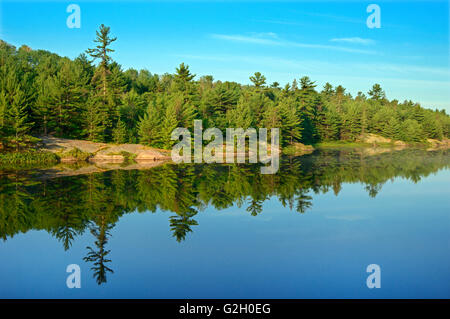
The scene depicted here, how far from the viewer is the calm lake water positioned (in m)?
11.5

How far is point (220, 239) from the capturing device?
16.1 m

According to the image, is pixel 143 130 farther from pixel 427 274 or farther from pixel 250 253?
pixel 427 274

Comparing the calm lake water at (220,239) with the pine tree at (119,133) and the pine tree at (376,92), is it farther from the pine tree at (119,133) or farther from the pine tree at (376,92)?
the pine tree at (376,92)

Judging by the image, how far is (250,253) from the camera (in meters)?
14.3

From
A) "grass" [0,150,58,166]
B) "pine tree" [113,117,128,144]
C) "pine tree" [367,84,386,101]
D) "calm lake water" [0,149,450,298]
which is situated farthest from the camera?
"pine tree" [367,84,386,101]

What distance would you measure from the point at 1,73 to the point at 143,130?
19060 millimetres

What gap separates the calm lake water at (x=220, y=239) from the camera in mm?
11508

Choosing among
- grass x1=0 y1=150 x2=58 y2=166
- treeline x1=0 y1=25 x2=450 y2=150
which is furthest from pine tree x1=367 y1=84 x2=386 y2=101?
grass x1=0 y1=150 x2=58 y2=166

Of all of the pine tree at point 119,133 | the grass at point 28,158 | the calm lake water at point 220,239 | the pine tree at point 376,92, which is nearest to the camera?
the calm lake water at point 220,239

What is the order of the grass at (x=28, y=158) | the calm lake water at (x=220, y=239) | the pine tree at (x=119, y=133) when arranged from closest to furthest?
the calm lake water at (x=220, y=239)
the grass at (x=28, y=158)
the pine tree at (x=119, y=133)

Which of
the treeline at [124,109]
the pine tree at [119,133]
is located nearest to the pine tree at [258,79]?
the treeline at [124,109]

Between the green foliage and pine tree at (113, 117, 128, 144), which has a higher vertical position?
pine tree at (113, 117, 128, 144)

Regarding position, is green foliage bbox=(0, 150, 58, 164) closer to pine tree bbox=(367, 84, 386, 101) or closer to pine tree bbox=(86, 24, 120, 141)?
pine tree bbox=(86, 24, 120, 141)
